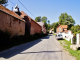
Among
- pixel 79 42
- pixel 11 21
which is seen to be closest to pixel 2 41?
pixel 11 21

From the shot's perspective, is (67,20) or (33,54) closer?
(33,54)

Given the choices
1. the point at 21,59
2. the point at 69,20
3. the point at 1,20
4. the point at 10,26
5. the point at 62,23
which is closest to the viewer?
the point at 21,59

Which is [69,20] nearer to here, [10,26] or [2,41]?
[10,26]

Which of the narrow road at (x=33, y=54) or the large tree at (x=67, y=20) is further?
the large tree at (x=67, y=20)

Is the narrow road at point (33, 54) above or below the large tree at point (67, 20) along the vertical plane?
below

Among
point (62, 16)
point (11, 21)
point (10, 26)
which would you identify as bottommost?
point (10, 26)

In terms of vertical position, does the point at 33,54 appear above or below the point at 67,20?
below

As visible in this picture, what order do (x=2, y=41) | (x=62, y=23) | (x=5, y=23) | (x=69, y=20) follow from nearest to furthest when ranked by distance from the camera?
(x=2, y=41), (x=5, y=23), (x=69, y=20), (x=62, y=23)

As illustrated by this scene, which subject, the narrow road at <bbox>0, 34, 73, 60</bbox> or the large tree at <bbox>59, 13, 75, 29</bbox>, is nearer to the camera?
the narrow road at <bbox>0, 34, 73, 60</bbox>

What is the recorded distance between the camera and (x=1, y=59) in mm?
5137

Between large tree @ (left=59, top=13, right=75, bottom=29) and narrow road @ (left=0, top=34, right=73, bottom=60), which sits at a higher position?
large tree @ (left=59, top=13, right=75, bottom=29)

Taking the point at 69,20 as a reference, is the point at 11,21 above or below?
below

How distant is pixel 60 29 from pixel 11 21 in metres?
54.7

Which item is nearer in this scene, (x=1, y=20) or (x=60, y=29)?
(x=1, y=20)
